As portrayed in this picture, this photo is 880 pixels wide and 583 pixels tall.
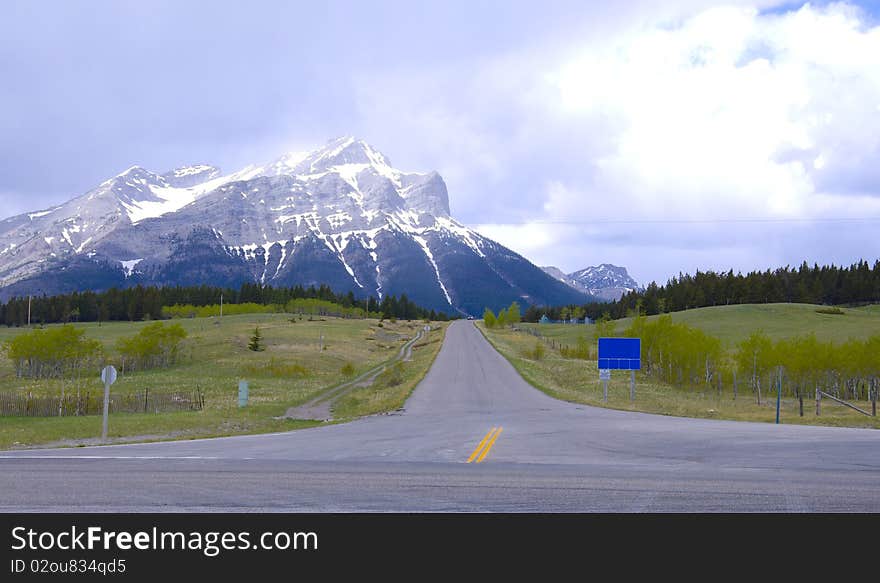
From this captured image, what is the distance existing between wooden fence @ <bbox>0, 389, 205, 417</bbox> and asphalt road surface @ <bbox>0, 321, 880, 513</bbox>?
69.6 ft

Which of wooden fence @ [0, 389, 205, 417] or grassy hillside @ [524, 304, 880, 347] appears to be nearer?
wooden fence @ [0, 389, 205, 417]

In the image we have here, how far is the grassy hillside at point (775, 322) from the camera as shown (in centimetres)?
11088

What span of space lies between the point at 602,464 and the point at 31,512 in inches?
476

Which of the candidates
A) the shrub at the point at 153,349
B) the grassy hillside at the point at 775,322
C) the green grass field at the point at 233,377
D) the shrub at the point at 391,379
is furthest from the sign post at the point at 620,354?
the shrub at the point at 153,349

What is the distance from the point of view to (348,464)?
17484mm

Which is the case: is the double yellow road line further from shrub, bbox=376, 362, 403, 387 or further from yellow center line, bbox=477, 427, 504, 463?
shrub, bbox=376, 362, 403, 387

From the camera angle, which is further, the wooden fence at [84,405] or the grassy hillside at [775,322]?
the grassy hillside at [775,322]

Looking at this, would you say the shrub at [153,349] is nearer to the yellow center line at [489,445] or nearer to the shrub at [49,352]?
the shrub at [49,352]

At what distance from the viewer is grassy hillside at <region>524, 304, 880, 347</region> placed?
364ft

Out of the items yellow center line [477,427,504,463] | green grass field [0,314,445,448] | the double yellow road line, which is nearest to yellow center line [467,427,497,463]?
the double yellow road line

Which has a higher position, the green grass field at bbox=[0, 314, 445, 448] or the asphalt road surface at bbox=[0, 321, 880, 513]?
the asphalt road surface at bbox=[0, 321, 880, 513]

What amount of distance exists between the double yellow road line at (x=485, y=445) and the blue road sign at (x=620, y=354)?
1983 centimetres

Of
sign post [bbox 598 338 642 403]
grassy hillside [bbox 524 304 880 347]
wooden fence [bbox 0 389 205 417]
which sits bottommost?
wooden fence [bbox 0 389 205 417]
